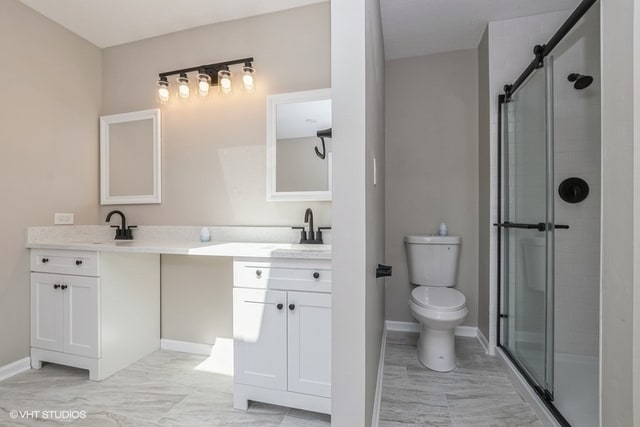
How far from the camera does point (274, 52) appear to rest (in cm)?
204

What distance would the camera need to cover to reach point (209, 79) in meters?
2.12

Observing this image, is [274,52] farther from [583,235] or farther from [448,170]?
[583,235]

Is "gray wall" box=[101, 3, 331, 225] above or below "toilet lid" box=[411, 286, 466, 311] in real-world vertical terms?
above

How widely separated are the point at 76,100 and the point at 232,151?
1378 mm

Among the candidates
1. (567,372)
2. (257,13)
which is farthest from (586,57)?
(257,13)

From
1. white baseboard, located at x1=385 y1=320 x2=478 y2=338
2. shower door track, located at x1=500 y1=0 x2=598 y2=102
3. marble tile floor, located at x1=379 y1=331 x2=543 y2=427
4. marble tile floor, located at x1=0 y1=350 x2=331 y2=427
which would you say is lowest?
marble tile floor, located at x1=0 y1=350 x2=331 y2=427

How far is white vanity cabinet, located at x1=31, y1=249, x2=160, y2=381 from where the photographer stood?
1.77 m

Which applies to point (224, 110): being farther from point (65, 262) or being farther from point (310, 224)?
point (65, 262)

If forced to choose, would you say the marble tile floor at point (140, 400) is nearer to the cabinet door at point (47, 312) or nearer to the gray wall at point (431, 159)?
the cabinet door at point (47, 312)

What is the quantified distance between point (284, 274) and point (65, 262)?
5.08 ft

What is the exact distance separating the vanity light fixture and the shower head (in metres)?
2.07

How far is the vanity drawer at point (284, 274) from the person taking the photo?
4.67 feet

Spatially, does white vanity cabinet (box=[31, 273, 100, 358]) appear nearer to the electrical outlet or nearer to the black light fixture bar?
the electrical outlet

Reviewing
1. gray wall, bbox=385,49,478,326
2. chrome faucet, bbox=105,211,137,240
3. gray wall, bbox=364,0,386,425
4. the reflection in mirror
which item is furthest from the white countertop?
gray wall, bbox=385,49,478,326
